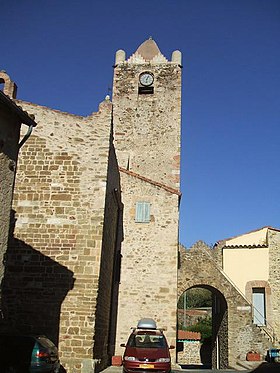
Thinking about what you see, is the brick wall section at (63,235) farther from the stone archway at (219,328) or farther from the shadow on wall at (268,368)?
the stone archway at (219,328)

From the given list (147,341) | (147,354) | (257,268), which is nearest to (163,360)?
(147,354)

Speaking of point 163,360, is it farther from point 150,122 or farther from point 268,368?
point 150,122

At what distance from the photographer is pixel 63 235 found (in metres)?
12.1

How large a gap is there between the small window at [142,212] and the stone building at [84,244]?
4 cm

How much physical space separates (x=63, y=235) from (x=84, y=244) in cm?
69

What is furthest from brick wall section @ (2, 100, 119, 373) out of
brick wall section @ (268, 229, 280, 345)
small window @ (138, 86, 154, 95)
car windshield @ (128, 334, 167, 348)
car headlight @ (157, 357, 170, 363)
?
brick wall section @ (268, 229, 280, 345)

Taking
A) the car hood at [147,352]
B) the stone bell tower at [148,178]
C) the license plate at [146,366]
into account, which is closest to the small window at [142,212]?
the stone bell tower at [148,178]

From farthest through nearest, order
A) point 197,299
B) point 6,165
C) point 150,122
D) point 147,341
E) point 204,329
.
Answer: point 197,299, point 204,329, point 150,122, point 147,341, point 6,165

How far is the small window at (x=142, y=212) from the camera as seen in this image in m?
16.7

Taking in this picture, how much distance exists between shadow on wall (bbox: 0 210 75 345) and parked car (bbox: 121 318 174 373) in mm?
2075

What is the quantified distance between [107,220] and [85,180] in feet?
5.24

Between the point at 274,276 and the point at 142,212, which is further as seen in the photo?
the point at 274,276

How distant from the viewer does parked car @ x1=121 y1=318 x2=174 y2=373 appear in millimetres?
10367

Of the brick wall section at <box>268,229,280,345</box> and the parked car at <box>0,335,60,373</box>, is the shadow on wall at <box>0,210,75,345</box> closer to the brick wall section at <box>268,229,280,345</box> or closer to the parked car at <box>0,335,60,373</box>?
the parked car at <box>0,335,60,373</box>
